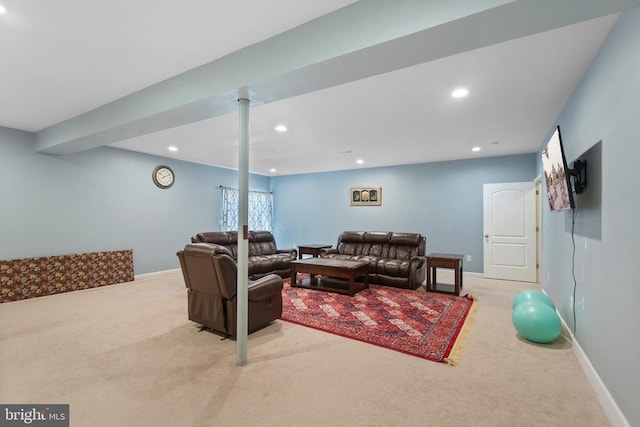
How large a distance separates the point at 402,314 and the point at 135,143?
210 inches

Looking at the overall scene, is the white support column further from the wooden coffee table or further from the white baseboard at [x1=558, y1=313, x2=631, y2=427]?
the white baseboard at [x1=558, y1=313, x2=631, y2=427]

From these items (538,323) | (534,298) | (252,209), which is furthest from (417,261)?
(252,209)

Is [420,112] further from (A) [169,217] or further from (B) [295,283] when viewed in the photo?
(A) [169,217]

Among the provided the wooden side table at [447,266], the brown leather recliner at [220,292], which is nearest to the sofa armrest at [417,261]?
the wooden side table at [447,266]

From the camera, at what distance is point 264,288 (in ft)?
10.4

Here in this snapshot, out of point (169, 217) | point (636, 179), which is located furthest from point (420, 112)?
point (169, 217)

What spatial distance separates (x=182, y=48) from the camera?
7.70ft

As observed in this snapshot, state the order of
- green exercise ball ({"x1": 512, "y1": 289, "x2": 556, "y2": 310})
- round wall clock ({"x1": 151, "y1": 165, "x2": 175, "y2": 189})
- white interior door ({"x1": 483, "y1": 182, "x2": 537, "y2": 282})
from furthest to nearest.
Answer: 1. round wall clock ({"x1": 151, "y1": 165, "x2": 175, "y2": 189})
2. white interior door ({"x1": 483, "y1": 182, "x2": 537, "y2": 282})
3. green exercise ball ({"x1": 512, "y1": 289, "x2": 556, "y2": 310})

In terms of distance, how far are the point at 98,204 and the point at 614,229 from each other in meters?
6.97

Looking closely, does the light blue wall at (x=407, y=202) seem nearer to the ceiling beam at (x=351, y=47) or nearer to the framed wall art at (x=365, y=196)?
the framed wall art at (x=365, y=196)

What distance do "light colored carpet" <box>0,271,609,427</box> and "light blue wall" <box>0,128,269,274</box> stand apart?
1.91 m

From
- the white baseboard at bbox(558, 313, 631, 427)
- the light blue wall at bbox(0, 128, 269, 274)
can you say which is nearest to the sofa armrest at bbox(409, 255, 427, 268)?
the white baseboard at bbox(558, 313, 631, 427)

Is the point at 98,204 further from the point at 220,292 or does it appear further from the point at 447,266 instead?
the point at 447,266

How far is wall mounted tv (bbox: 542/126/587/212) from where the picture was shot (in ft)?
7.77
